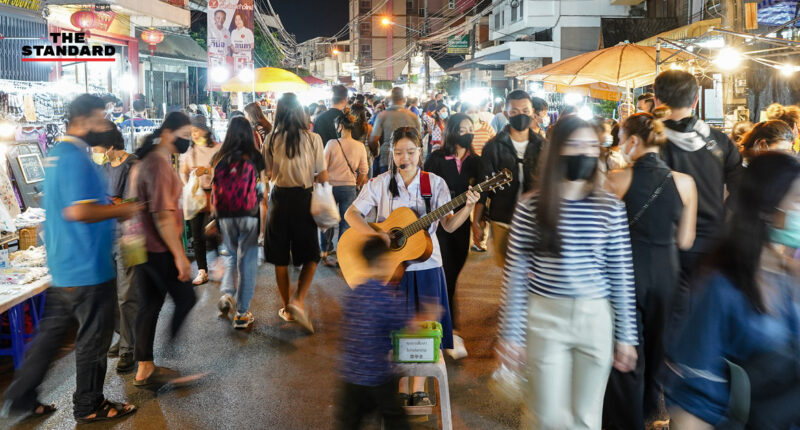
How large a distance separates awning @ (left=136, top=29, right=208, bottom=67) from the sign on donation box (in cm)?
1807

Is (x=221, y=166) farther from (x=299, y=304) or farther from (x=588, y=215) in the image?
(x=588, y=215)

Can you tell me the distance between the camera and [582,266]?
321 cm

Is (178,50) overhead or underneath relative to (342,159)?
overhead

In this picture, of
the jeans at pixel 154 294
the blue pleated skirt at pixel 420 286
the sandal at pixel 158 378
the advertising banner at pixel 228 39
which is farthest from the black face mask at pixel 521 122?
the advertising banner at pixel 228 39

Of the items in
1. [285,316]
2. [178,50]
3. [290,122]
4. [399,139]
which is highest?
[178,50]

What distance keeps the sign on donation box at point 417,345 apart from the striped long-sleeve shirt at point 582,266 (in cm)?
67

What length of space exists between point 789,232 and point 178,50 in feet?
75.5

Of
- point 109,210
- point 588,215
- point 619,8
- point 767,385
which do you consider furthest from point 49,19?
point 619,8

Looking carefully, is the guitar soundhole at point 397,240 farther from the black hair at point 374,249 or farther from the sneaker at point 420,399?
the sneaker at point 420,399

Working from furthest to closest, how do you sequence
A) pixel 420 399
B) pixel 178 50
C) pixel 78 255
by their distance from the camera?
pixel 178 50
pixel 420 399
pixel 78 255

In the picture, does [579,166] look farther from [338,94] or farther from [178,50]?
[178,50]

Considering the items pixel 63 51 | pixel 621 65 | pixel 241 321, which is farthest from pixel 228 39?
pixel 241 321

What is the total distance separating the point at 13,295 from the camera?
530 cm

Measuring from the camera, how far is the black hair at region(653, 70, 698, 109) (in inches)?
177
